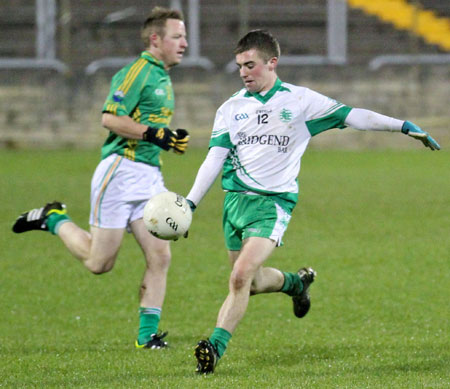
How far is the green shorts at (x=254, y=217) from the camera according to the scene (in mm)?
5848

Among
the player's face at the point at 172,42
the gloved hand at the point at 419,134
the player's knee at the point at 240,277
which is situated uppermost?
the player's face at the point at 172,42

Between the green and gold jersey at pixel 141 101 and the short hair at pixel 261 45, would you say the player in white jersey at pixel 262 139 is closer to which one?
the short hair at pixel 261 45

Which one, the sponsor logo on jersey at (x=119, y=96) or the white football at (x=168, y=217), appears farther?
the sponsor logo on jersey at (x=119, y=96)

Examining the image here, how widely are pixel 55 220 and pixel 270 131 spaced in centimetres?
214

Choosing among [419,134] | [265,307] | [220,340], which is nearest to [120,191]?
[220,340]

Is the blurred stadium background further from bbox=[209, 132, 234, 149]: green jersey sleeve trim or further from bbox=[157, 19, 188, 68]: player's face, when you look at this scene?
bbox=[209, 132, 234, 149]: green jersey sleeve trim

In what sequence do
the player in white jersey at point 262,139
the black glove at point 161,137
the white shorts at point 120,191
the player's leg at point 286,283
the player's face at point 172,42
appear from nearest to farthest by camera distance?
1. the player in white jersey at point 262,139
2. the player's leg at point 286,283
3. the black glove at point 161,137
4. the white shorts at point 120,191
5. the player's face at point 172,42

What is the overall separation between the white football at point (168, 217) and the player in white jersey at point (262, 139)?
18 centimetres

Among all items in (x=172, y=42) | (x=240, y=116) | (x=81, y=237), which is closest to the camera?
(x=240, y=116)

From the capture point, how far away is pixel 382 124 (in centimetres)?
589

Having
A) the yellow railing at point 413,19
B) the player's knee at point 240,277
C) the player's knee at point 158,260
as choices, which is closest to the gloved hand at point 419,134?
the player's knee at point 240,277

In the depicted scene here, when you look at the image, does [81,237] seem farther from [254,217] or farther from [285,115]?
[285,115]

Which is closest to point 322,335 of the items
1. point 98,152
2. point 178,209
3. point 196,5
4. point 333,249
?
point 178,209

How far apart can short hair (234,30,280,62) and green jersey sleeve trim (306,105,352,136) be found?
1.55ft
